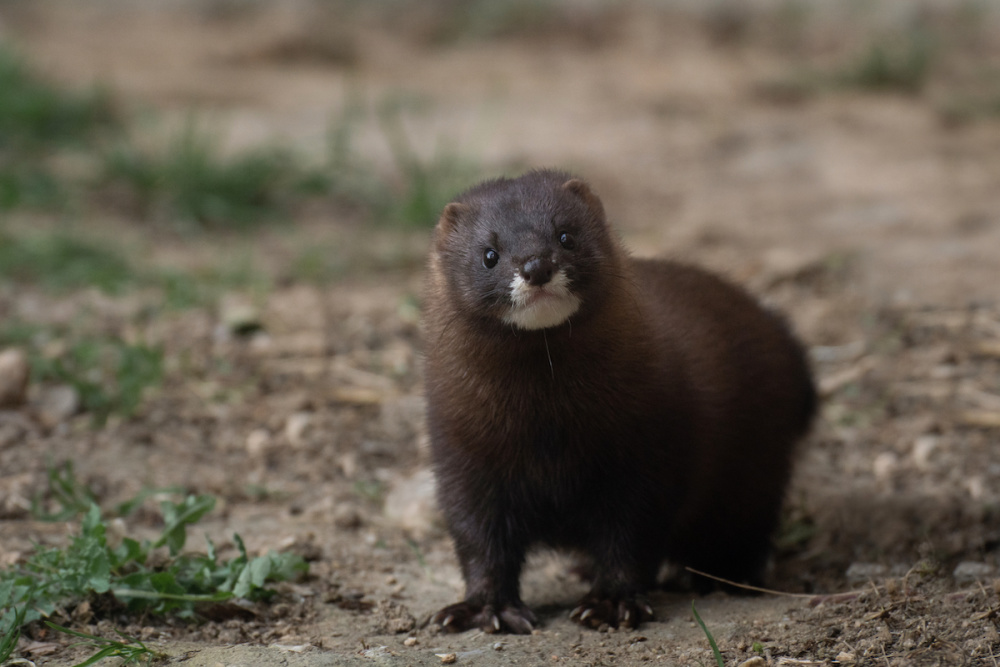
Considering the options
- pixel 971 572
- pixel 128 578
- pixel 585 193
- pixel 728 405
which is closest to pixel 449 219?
pixel 585 193

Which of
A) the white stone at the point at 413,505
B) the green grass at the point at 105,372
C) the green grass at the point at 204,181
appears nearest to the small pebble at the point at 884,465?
the white stone at the point at 413,505

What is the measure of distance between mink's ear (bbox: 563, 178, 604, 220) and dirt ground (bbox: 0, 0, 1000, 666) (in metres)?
1.30

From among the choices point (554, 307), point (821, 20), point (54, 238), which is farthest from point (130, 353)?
point (821, 20)

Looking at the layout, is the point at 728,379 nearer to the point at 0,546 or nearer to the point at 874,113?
the point at 0,546

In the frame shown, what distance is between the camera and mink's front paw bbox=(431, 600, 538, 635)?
139 inches

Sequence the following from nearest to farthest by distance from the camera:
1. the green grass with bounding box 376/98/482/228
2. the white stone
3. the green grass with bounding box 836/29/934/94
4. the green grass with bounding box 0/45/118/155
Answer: the white stone
the green grass with bounding box 376/98/482/228
the green grass with bounding box 0/45/118/155
the green grass with bounding box 836/29/934/94

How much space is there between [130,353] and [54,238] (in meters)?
1.61

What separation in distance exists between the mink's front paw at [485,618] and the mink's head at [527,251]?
0.91m

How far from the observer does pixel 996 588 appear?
315 cm

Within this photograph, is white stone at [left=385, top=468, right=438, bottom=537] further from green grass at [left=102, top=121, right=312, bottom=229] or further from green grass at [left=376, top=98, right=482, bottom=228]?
green grass at [left=102, top=121, right=312, bottom=229]

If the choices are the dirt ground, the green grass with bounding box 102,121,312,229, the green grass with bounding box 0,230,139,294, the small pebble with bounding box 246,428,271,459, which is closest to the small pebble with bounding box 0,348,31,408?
the dirt ground

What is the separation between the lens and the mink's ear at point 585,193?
12.0ft

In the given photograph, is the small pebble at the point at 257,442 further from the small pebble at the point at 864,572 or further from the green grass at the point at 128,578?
the small pebble at the point at 864,572

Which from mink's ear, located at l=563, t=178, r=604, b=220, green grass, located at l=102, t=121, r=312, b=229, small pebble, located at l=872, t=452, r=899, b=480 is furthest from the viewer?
green grass, located at l=102, t=121, r=312, b=229
